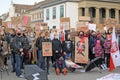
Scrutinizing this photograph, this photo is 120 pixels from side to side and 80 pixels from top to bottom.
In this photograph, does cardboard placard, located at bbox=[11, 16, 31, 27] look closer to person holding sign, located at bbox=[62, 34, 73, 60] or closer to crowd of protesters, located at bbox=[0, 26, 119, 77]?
crowd of protesters, located at bbox=[0, 26, 119, 77]

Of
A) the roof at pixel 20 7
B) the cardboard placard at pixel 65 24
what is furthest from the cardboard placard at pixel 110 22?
the roof at pixel 20 7

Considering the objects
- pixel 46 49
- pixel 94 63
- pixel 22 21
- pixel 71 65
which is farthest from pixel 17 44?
pixel 22 21

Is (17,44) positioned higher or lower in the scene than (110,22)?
lower

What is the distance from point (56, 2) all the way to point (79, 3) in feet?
18.8

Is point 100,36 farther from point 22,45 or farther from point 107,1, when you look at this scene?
point 107,1

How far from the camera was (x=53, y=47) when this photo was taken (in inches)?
616

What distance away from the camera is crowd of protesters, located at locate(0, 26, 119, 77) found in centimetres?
1440

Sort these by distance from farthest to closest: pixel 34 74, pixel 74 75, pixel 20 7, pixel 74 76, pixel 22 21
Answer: pixel 20 7
pixel 22 21
pixel 74 75
pixel 74 76
pixel 34 74

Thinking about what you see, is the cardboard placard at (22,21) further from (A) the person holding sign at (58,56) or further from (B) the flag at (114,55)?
(B) the flag at (114,55)

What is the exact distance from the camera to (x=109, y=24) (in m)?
20.0

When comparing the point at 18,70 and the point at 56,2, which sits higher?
the point at 56,2

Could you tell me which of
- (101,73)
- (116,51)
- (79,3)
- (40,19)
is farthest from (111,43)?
(40,19)

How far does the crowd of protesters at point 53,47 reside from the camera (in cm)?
1440

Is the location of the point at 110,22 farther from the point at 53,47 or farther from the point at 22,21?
the point at 53,47
